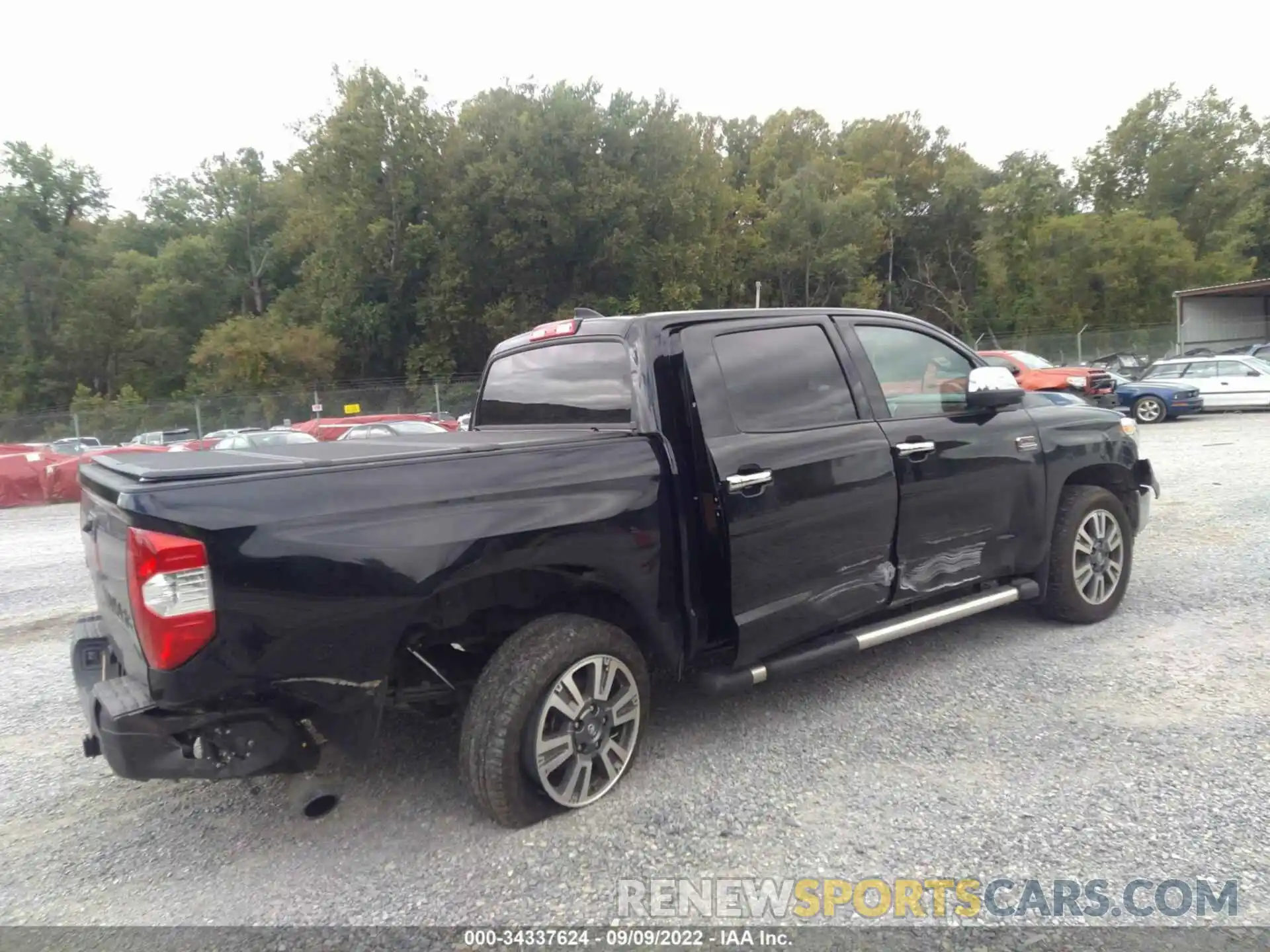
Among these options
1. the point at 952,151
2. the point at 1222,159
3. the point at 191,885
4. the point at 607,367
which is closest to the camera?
the point at 191,885

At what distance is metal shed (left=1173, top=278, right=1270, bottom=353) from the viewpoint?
111ft

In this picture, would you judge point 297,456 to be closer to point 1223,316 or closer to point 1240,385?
point 1240,385

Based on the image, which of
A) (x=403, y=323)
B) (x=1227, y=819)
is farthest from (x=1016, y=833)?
(x=403, y=323)

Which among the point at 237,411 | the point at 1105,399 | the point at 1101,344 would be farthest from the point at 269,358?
the point at 1101,344

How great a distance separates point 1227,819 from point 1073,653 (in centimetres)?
164

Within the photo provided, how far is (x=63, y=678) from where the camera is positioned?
16.6ft

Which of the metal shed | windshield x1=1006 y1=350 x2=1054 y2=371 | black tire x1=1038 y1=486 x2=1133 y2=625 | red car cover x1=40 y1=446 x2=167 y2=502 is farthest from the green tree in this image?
black tire x1=1038 y1=486 x2=1133 y2=625

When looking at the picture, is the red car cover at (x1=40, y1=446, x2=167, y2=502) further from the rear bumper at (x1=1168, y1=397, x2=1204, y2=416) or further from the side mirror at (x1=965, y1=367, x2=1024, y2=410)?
the rear bumper at (x1=1168, y1=397, x2=1204, y2=416)

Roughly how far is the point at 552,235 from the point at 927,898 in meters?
35.1

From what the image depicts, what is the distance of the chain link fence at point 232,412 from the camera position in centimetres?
3003

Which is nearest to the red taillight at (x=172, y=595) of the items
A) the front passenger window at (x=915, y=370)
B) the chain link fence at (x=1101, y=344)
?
the front passenger window at (x=915, y=370)

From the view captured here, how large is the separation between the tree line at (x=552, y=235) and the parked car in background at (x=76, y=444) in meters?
9.87

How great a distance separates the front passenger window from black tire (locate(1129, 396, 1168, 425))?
17089mm

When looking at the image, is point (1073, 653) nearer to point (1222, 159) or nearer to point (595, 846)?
point (595, 846)
